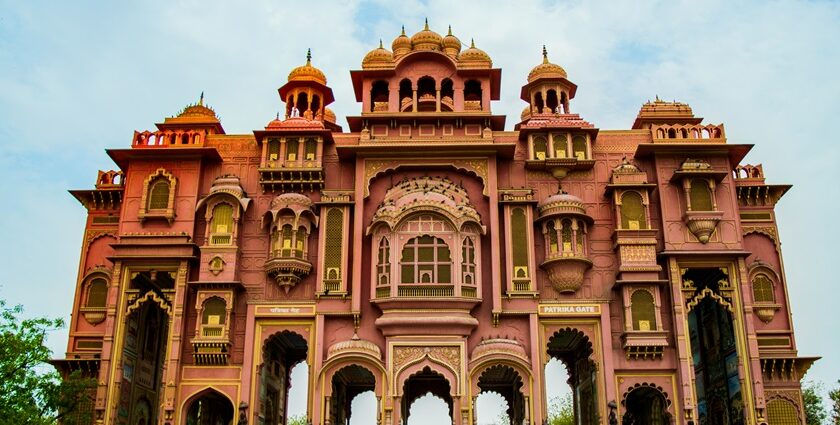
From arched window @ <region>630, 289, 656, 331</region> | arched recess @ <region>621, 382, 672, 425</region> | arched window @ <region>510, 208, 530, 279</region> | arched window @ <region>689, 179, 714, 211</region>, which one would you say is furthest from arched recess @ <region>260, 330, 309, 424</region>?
arched window @ <region>689, 179, 714, 211</region>

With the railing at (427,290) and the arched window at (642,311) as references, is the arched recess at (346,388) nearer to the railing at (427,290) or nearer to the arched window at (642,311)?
the railing at (427,290)

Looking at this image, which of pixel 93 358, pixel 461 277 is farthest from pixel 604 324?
pixel 93 358

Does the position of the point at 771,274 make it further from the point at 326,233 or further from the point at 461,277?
the point at 326,233

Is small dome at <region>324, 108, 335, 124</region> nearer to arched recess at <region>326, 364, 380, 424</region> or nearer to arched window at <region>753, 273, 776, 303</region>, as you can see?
arched recess at <region>326, 364, 380, 424</region>

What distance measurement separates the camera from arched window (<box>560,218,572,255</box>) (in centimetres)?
2610

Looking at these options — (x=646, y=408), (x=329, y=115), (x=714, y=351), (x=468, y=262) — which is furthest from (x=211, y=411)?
(x=714, y=351)

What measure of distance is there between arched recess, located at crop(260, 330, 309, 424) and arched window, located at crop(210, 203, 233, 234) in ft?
12.8

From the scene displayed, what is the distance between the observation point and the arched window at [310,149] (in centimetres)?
2753

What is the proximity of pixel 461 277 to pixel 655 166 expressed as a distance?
7.94m

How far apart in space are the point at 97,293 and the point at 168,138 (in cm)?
581

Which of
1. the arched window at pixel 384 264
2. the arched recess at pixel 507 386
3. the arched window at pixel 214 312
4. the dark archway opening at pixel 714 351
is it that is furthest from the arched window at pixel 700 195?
the arched window at pixel 214 312

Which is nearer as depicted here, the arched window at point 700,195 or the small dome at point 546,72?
the arched window at point 700,195

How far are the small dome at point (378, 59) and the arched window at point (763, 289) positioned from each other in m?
14.7

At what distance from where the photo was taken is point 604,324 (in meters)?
25.2
